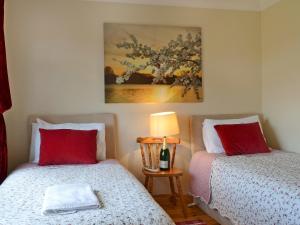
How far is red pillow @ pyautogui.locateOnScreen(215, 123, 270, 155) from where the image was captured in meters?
3.21

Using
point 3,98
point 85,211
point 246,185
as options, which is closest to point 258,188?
point 246,185

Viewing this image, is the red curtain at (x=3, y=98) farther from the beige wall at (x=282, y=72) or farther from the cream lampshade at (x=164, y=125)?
the beige wall at (x=282, y=72)

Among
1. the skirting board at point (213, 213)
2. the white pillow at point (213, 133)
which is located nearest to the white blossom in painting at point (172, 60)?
the white pillow at point (213, 133)

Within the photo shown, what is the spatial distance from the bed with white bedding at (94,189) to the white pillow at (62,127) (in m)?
0.19

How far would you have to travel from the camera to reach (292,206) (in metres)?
1.92

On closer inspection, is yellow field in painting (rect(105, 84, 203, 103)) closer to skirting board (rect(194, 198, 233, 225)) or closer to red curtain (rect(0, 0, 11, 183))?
red curtain (rect(0, 0, 11, 183))

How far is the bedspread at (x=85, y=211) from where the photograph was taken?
4.91ft

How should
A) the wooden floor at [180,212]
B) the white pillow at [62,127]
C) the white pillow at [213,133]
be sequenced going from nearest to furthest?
the wooden floor at [180,212] → the white pillow at [62,127] → the white pillow at [213,133]

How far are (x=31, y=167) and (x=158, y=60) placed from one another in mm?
1805

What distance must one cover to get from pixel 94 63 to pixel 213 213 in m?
2.02

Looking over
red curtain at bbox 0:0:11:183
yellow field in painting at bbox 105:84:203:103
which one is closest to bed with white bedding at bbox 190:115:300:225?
yellow field in painting at bbox 105:84:203:103

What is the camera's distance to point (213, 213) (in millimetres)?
3006

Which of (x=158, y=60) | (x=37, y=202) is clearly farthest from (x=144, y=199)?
(x=158, y=60)

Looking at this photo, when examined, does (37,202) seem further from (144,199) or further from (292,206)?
(292,206)
